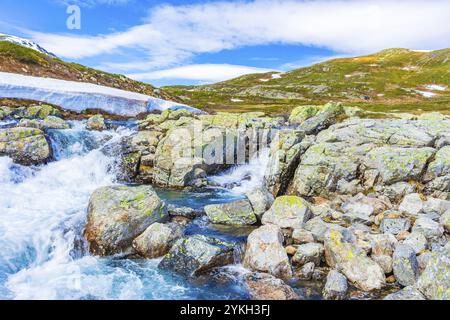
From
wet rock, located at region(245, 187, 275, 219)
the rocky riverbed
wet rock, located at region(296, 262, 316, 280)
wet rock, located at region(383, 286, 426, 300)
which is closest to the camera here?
wet rock, located at region(383, 286, 426, 300)

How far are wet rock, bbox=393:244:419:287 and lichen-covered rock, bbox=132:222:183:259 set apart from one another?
8896mm

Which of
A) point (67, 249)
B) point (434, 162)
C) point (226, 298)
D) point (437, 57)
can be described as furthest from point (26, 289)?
point (437, 57)

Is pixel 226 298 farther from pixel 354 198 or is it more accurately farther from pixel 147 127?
pixel 147 127

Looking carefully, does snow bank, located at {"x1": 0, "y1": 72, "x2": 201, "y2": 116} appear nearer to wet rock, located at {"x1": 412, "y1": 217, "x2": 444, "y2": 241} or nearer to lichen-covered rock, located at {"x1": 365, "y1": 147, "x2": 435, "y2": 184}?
lichen-covered rock, located at {"x1": 365, "y1": 147, "x2": 435, "y2": 184}

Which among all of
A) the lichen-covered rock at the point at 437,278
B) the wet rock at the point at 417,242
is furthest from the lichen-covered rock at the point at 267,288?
the wet rock at the point at 417,242

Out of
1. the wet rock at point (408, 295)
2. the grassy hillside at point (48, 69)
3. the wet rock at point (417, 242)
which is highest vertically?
the grassy hillside at point (48, 69)

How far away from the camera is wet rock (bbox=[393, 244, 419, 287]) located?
12.4 meters

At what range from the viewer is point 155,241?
48.8ft

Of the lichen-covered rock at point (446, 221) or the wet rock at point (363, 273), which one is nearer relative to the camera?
the wet rock at point (363, 273)

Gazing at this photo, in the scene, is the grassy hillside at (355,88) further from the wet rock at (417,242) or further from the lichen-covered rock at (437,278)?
the lichen-covered rock at (437,278)

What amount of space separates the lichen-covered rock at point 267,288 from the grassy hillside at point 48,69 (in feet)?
214

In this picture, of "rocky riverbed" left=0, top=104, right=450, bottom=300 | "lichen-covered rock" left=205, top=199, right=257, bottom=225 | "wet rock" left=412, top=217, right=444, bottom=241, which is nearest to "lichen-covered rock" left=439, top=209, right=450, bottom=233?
"rocky riverbed" left=0, top=104, right=450, bottom=300

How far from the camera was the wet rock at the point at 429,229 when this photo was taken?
15047 mm

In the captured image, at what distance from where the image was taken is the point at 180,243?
13.9m
